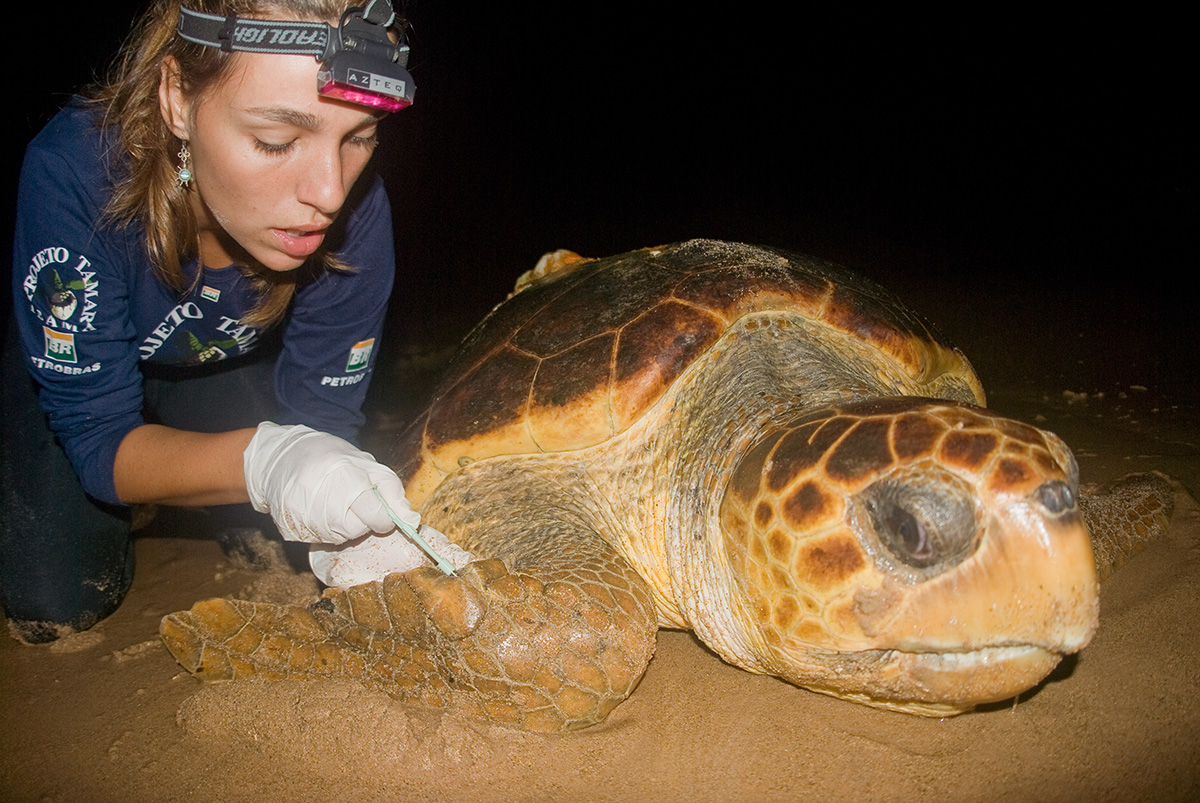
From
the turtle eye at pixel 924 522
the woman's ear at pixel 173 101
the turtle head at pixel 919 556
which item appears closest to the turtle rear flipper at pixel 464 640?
the turtle head at pixel 919 556

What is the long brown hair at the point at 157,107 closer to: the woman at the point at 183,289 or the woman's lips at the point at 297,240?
the woman at the point at 183,289

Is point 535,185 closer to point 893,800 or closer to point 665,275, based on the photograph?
point 665,275

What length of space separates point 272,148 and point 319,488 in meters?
0.68

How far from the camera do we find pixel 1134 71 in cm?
1358

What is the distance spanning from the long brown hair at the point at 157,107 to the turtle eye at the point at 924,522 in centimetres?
135

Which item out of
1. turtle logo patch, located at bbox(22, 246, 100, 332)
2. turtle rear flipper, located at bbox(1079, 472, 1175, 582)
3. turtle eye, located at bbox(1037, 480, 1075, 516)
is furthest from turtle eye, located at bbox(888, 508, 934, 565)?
turtle logo patch, located at bbox(22, 246, 100, 332)

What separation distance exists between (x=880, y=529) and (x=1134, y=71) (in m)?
17.8

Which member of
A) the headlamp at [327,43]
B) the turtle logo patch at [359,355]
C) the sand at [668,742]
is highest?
the headlamp at [327,43]

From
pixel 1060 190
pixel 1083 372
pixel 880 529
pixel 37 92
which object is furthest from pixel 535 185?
pixel 880 529

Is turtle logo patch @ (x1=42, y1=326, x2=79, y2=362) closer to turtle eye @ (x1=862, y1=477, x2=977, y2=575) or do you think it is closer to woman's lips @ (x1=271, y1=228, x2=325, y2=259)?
woman's lips @ (x1=271, y1=228, x2=325, y2=259)

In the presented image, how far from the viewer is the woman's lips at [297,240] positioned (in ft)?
4.65

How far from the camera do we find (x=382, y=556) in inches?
60.3

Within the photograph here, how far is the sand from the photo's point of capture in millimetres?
1114

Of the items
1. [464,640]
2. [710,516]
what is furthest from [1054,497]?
[464,640]
